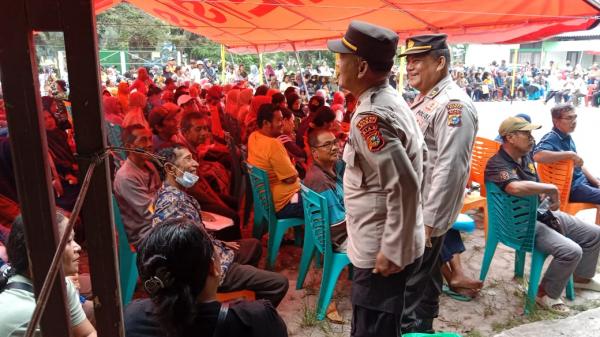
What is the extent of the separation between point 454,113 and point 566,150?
2440 mm

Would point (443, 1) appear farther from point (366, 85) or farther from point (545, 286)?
point (366, 85)

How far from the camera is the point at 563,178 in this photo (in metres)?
3.97

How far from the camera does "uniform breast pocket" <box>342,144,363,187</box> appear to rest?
1.67m

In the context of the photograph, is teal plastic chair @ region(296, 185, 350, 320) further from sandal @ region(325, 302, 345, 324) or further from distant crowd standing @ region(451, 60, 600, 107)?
distant crowd standing @ region(451, 60, 600, 107)

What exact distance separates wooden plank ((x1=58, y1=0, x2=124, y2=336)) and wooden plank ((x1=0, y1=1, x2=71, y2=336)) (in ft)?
0.20

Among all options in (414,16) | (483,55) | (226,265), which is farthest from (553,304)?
(483,55)

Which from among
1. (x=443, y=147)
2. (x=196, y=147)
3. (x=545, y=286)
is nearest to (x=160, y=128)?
(x=196, y=147)

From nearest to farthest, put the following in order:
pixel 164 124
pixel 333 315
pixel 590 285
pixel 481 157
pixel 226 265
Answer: pixel 226 265 → pixel 333 315 → pixel 590 285 → pixel 164 124 → pixel 481 157

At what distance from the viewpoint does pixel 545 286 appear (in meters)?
3.14

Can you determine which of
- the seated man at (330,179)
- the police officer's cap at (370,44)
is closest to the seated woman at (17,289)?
the police officer's cap at (370,44)

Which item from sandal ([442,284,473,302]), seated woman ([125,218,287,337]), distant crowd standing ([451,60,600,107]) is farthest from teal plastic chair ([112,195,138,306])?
distant crowd standing ([451,60,600,107])

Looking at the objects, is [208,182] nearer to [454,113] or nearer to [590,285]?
[454,113]

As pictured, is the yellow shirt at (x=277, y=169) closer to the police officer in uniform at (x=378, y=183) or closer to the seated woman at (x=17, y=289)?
the police officer in uniform at (x=378, y=183)

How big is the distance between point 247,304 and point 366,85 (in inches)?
35.1
